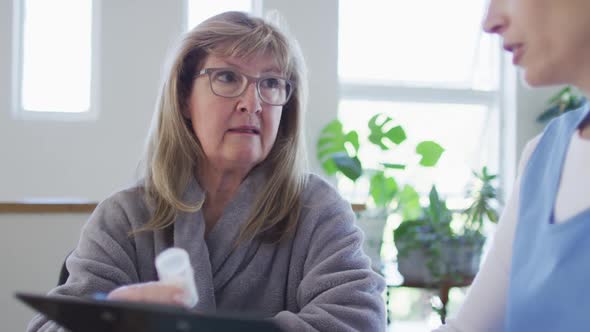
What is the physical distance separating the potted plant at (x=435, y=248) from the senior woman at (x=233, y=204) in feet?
7.96

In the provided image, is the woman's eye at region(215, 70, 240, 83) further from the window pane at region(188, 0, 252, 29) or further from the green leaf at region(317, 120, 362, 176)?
the window pane at region(188, 0, 252, 29)

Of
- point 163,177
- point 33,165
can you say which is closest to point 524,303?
point 163,177

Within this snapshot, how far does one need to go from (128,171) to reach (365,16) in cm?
218

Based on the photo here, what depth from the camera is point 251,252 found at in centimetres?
143

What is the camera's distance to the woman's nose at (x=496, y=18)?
771mm

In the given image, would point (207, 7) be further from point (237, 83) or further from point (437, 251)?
point (237, 83)

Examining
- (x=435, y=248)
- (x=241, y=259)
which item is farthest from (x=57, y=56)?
(x=241, y=259)

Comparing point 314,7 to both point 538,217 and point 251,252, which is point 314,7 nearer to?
point 251,252

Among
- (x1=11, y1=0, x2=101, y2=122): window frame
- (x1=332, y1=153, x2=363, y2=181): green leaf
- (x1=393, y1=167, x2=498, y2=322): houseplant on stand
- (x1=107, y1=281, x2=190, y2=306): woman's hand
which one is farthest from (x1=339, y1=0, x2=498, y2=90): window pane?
(x1=107, y1=281, x2=190, y2=306): woman's hand

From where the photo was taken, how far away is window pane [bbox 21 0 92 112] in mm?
4988

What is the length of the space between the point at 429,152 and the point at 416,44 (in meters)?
1.15

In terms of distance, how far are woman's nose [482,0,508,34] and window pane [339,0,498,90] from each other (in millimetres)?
4262

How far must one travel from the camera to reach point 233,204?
1.47m

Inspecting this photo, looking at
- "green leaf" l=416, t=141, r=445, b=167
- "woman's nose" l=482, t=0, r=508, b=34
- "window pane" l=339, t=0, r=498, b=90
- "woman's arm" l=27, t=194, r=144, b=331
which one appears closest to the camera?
"woman's nose" l=482, t=0, r=508, b=34
